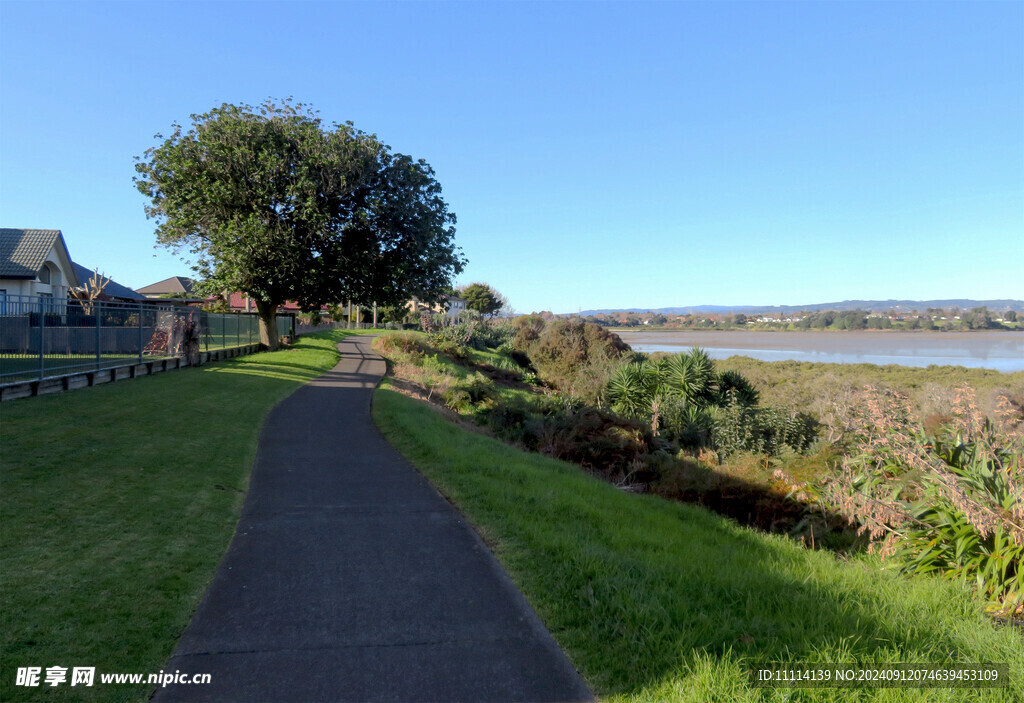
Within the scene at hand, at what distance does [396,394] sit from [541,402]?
3.96 meters

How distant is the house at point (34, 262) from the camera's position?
29969mm

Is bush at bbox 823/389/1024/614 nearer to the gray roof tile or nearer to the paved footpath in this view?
the paved footpath

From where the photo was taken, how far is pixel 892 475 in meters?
6.25

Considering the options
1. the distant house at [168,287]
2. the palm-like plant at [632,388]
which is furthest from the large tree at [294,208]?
the distant house at [168,287]

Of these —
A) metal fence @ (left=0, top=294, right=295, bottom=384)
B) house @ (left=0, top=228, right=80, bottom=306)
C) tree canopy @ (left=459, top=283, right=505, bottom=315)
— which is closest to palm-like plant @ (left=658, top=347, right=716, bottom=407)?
metal fence @ (left=0, top=294, right=295, bottom=384)

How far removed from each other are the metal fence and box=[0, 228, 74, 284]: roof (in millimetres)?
15302

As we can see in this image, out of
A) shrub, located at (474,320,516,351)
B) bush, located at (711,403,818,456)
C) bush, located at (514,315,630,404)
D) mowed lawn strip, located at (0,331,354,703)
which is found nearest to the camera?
mowed lawn strip, located at (0,331,354,703)

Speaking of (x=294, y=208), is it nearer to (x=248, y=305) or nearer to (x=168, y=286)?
(x=248, y=305)

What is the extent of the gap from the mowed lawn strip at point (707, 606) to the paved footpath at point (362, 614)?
0.31 meters

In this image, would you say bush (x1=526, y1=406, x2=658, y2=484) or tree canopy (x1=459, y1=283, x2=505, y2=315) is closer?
bush (x1=526, y1=406, x2=658, y2=484)

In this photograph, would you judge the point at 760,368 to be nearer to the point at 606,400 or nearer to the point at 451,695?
the point at 606,400

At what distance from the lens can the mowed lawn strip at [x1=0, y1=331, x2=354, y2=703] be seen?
3646 mm

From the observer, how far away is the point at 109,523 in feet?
18.7

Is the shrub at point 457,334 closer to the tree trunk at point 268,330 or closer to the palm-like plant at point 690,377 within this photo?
the tree trunk at point 268,330
